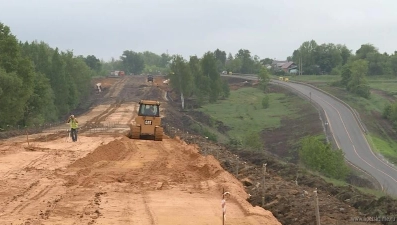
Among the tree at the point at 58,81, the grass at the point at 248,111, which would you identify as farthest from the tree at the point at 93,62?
the tree at the point at 58,81

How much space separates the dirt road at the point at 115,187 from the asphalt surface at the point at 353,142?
16261 mm

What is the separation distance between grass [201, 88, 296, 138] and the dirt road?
38325 mm

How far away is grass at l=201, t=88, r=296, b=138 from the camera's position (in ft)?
228

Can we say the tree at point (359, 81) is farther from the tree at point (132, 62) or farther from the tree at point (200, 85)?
the tree at point (132, 62)

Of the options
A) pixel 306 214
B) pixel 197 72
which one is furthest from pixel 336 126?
pixel 306 214

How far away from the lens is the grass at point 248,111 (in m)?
69.4

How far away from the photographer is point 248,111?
80.1 meters

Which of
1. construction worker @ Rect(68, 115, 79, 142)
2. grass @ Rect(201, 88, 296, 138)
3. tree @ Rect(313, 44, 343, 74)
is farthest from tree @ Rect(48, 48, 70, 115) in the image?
tree @ Rect(313, 44, 343, 74)

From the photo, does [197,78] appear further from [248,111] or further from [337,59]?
[337,59]

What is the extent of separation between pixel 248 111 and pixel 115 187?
6430cm

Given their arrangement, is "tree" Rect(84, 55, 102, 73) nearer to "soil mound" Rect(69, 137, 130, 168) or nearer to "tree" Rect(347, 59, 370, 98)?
"tree" Rect(347, 59, 370, 98)

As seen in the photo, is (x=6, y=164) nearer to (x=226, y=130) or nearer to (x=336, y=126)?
(x=226, y=130)

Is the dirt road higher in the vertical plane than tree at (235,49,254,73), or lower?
lower

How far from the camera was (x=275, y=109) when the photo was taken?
8162cm
